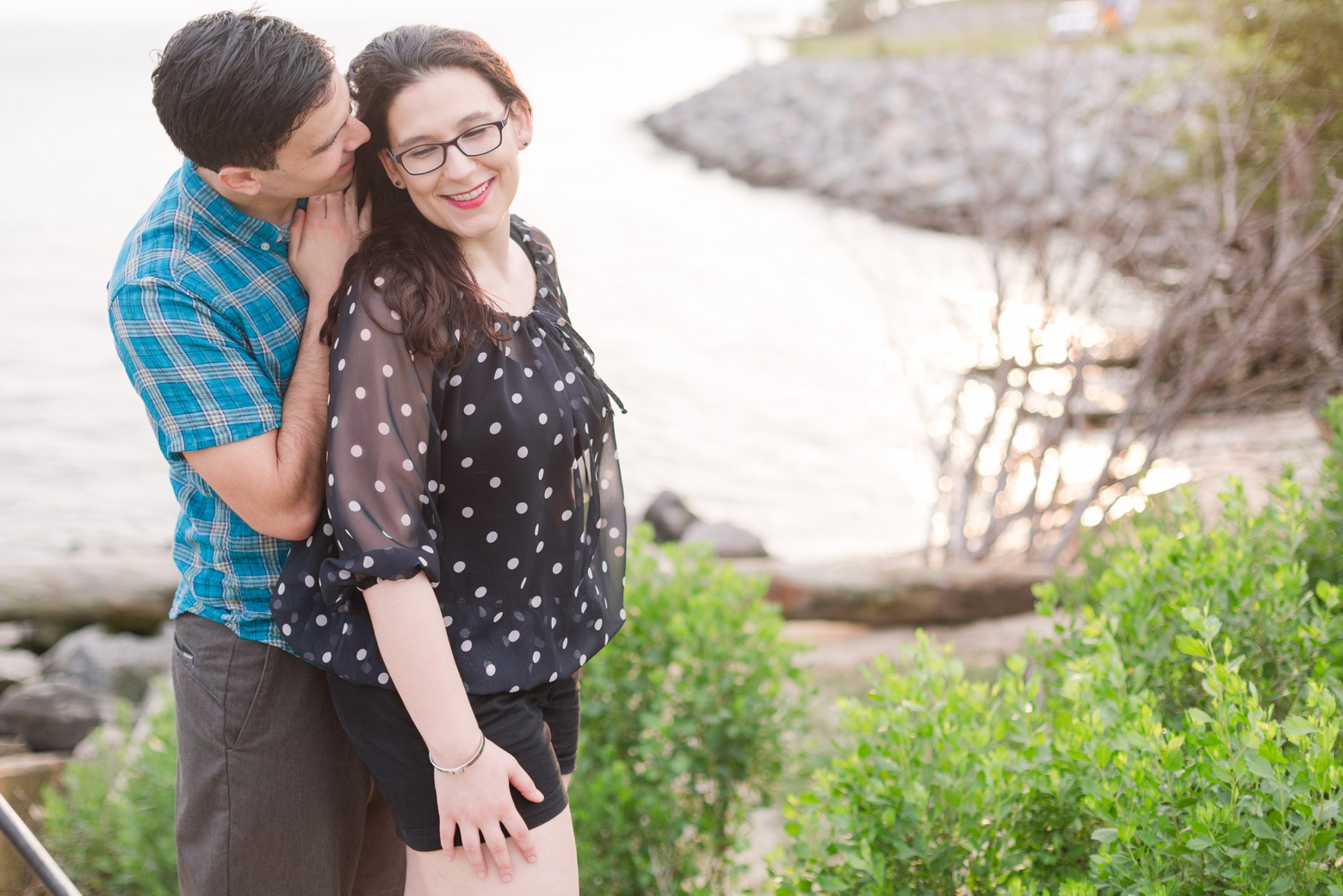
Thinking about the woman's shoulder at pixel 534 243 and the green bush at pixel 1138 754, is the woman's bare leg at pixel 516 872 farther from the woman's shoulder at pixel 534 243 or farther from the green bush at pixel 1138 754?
the woman's shoulder at pixel 534 243

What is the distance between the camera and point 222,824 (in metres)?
1.75

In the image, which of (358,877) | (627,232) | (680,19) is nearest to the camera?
(358,877)

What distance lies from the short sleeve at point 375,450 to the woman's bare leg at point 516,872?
502 mm

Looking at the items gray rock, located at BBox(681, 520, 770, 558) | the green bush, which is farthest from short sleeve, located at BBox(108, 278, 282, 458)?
gray rock, located at BBox(681, 520, 770, 558)

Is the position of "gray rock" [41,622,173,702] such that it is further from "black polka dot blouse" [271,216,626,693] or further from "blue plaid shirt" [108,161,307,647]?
"black polka dot blouse" [271,216,626,693]

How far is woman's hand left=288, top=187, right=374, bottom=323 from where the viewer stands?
5.58ft

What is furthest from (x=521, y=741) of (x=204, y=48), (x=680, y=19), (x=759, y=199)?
(x=680, y=19)

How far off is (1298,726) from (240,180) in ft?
5.99

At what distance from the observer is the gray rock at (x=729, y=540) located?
5.98 m

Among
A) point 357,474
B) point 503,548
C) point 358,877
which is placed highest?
point 357,474

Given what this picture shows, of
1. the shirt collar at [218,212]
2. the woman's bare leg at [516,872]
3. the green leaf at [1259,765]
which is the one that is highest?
the shirt collar at [218,212]

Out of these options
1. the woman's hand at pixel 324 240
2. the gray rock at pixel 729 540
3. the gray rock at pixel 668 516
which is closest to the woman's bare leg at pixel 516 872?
the woman's hand at pixel 324 240

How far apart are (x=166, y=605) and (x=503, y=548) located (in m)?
3.91

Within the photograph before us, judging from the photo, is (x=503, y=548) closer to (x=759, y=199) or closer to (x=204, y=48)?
(x=204, y=48)
